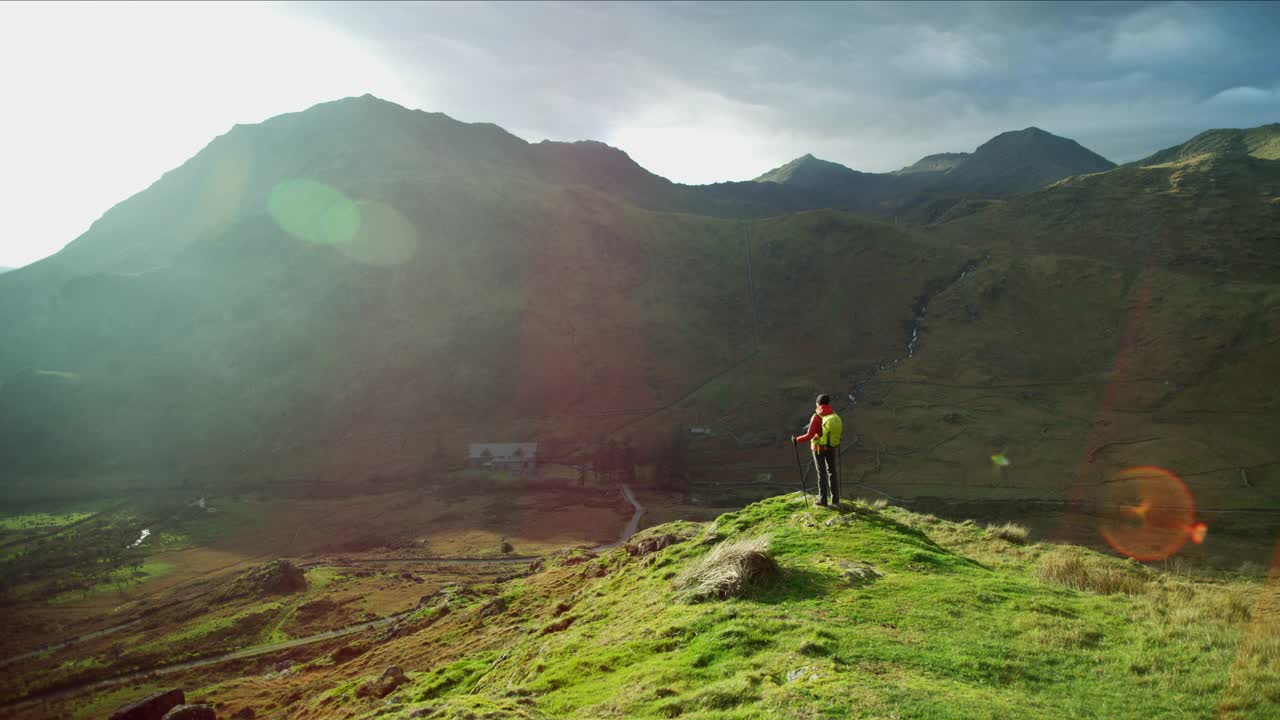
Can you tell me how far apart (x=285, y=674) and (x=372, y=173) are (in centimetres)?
12638

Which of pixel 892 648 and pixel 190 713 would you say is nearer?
pixel 892 648

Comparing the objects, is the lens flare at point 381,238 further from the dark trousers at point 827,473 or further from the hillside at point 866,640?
the dark trousers at point 827,473

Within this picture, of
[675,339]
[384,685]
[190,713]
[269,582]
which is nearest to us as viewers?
[384,685]

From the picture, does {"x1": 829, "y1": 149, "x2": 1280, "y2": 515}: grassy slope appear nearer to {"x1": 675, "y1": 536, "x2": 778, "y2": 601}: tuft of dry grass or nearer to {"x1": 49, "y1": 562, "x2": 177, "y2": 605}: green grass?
{"x1": 675, "y1": 536, "x2": 778, "y2": 601}: tuft of dry grass

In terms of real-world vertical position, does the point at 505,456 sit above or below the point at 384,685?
below

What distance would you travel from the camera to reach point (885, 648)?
759cm

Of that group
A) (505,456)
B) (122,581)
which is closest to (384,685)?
(122,581)

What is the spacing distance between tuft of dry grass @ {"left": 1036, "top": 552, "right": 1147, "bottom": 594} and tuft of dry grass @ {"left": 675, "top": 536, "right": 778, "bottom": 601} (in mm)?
5042

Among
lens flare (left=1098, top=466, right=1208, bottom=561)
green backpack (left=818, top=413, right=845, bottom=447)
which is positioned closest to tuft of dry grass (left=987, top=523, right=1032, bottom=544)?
green backpack (left=818, top=413, right=845, bottom=447)

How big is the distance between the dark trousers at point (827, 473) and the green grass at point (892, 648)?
1.01 metres

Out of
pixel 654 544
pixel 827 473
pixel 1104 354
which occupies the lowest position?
pixel 1104 354

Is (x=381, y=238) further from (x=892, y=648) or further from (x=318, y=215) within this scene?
(x=892, y=648)

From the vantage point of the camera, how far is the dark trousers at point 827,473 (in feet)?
44.1

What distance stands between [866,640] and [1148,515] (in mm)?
44385
